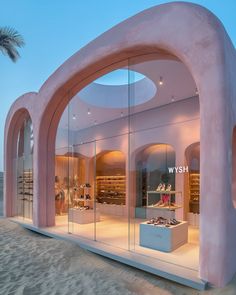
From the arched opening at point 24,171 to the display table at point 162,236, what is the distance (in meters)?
5.41

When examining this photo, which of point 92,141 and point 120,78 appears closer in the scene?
point 120,78

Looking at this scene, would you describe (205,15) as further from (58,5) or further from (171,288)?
(58,5)

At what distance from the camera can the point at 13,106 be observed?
1195 cm

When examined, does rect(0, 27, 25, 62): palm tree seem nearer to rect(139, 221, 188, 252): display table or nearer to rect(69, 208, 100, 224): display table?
rect(69, 208, 100, 224): display table

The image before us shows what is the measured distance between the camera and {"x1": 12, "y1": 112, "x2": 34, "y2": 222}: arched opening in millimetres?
10883

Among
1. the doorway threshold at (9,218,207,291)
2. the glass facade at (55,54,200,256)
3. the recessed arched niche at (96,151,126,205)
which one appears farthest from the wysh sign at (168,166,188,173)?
the doorway threshold at (9,218,207,291)

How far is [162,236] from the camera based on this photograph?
255 inches

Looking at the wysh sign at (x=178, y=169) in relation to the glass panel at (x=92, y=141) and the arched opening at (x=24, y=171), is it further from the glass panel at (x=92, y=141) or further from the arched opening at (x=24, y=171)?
the arched opening at (x=24, y=171)

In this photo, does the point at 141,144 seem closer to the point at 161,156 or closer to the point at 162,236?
the point at 161,156

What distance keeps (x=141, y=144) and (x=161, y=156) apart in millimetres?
1229

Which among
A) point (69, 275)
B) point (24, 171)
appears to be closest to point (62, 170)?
point (24, 171)

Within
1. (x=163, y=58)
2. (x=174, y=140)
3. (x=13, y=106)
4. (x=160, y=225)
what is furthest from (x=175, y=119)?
(x=13, y=106)

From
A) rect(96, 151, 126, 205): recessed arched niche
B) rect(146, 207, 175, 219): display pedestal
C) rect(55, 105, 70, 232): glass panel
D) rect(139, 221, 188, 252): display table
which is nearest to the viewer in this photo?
rect(139, 221, 188, 252): display table

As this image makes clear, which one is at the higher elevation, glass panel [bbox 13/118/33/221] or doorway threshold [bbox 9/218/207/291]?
glass panel [bbox 13/118/33/221]
